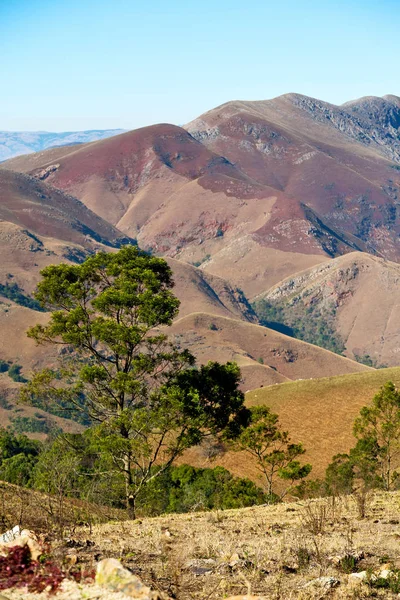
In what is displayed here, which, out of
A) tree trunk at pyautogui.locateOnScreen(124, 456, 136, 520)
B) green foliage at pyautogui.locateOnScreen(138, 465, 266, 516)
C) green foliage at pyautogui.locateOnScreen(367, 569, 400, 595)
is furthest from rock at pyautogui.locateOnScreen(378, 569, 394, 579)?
green foliage at pyautogui.locateOnScreen(138, 465, 266, 516)

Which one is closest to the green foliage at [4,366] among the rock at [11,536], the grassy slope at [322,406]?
the grassy slope at [322,406]

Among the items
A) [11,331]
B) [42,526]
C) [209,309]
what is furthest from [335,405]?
[209,309]

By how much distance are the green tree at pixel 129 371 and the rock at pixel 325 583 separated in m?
13.0

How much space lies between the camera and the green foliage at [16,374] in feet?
399

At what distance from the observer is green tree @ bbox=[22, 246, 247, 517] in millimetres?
22422

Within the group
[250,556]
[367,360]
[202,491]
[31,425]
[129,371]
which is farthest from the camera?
[367,360]

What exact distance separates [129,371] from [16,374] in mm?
105506

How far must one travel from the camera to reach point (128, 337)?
875 inches

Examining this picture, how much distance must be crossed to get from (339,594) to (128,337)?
1450cm

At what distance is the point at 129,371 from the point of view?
2373cm

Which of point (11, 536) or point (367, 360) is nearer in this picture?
point (11, 536)

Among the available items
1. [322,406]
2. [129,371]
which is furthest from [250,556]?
[322,406]

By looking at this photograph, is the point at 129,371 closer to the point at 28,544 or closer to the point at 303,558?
the point at 303,558

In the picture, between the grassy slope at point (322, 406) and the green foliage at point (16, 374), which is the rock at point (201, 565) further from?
the green foliage at point (16, 374)
